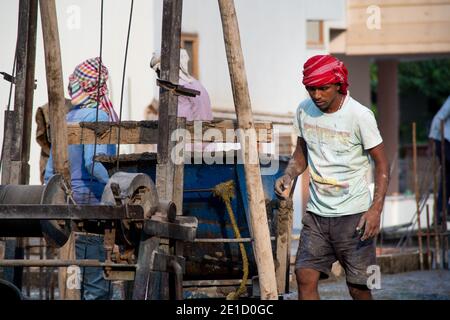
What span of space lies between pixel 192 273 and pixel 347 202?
4.89 ft

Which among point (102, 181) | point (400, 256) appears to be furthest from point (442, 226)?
point (102, 181)

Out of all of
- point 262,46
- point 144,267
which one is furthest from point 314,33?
point 144,267

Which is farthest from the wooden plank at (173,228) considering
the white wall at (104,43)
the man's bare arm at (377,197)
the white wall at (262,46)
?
the white wall at (262,46)

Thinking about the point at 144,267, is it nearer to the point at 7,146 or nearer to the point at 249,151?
the point at 249,151

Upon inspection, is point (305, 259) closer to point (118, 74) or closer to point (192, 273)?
point (192, 273)

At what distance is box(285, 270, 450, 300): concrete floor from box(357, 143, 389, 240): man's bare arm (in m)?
3.92

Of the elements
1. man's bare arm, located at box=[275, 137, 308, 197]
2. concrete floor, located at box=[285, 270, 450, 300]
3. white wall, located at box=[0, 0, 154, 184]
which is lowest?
concrete floor, located at box=[285, 270, 450, 300]

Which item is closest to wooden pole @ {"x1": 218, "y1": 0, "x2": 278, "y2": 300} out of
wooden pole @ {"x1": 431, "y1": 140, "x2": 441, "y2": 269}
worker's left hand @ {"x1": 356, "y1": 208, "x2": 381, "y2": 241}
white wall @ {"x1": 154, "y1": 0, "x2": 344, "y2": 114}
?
worker's left hand @ {"x1": 356, "y1": 208, "x2": 381, "y2": 241}

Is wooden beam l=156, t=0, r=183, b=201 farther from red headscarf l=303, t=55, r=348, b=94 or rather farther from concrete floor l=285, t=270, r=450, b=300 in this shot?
concrete floor l=285, t=270, r=450, b=300

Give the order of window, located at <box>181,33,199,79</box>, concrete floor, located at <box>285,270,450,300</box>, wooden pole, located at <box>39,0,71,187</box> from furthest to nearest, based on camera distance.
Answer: window, located at <box>181,33,199,79</box>, concrete floor, located at <box>285,270,450,300</box>, wooden pole, located at <box>39,0,71,187</box>

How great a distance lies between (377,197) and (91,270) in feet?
9.24

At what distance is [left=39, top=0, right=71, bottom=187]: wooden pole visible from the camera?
7742mm

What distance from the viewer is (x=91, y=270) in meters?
9.52

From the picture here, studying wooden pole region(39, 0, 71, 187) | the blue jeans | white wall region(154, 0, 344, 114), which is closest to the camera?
wooden pole region(39, 0, 71, 187)
